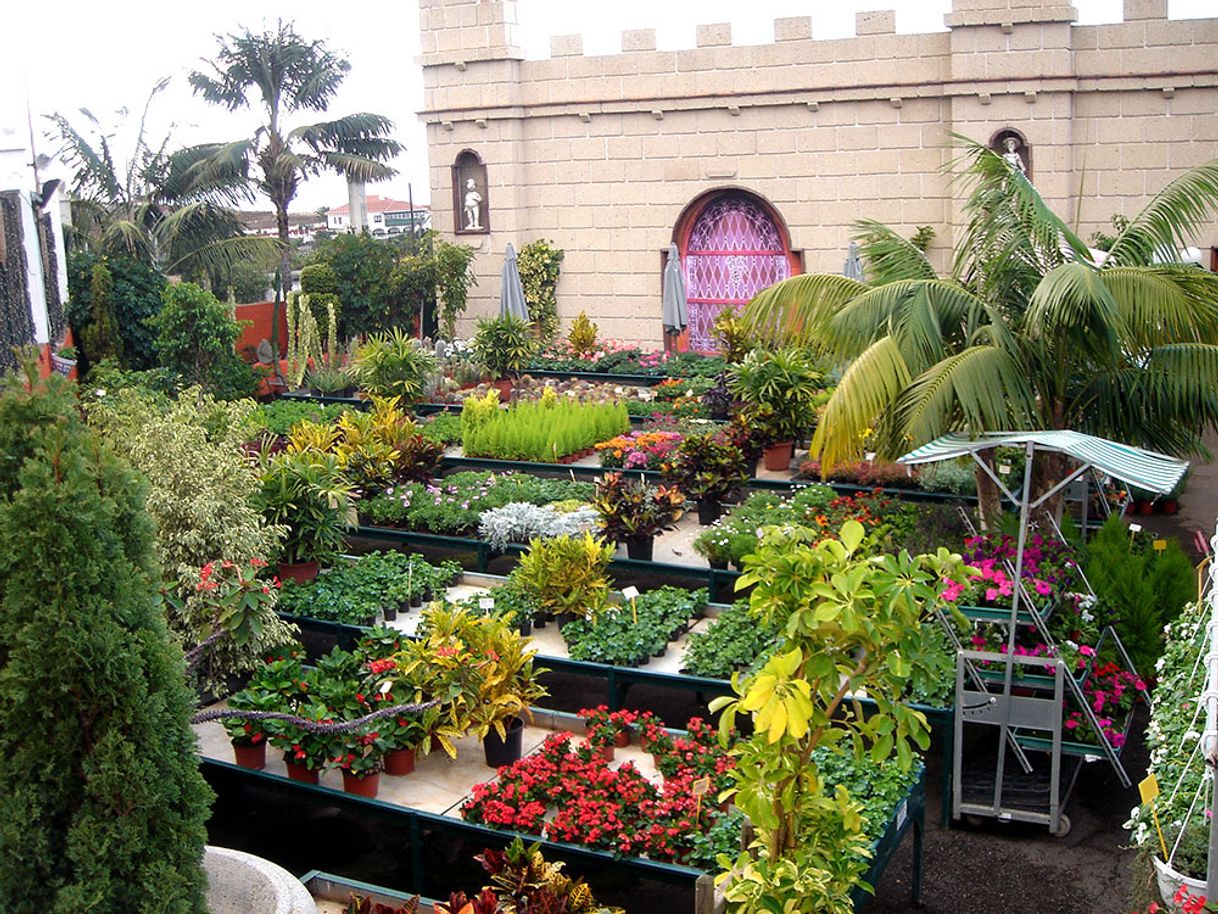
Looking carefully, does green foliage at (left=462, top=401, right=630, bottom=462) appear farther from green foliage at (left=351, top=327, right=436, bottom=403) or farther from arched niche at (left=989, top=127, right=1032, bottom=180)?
arched niche at (left=989, top=127, right=1032, bottom=180)

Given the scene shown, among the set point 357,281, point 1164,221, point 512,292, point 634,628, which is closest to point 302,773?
point 634,628

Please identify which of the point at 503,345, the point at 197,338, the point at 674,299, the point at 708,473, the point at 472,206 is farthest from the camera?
the point at 472,206

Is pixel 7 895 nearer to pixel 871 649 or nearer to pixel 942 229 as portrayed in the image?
pixel 871 649

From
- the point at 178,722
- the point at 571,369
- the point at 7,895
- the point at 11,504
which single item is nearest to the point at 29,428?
the point at 11,504

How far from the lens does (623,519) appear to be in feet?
34.7

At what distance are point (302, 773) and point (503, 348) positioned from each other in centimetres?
1051

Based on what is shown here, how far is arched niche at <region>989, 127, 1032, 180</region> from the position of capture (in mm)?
17828

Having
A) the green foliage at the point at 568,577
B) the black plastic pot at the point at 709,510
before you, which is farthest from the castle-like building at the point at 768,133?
the green foliage at the point at 568,577

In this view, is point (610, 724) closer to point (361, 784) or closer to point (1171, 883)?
point (361, 784)

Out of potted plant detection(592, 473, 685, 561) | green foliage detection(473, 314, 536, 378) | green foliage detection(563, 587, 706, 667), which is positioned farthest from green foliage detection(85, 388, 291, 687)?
green foliage detection(473, 314, 536, 378)

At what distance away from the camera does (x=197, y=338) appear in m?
16.9

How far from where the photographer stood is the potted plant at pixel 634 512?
1061 centimetres

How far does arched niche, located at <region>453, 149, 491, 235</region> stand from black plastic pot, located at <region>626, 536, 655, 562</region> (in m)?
11.9

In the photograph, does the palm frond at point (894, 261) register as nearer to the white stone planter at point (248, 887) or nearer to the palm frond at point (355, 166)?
the white stone planter at point (248, 887)
